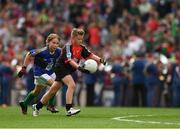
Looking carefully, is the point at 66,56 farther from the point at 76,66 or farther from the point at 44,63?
the point at 44,63

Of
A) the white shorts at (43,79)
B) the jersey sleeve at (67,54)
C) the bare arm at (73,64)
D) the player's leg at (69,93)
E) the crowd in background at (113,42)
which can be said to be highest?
the crowd in background at (113,42)

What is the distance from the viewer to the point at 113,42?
34094 millimetres

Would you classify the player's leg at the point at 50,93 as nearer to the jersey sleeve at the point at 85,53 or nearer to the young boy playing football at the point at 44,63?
the young boy playing football at the point at 44,63

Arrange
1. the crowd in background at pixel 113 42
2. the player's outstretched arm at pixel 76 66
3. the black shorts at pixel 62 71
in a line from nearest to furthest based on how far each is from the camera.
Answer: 1. the player's outstretched arm at pixel 76 66
2. the black shorts at pixel 62 71
3. the crowd in background at pixel 113 42

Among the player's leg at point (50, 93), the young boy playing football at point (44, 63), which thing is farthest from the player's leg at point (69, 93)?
the young boy playing football at point (44, 63)

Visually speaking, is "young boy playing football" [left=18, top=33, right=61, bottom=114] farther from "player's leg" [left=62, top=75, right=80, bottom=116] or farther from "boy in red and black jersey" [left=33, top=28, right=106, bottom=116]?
"player's leg" [left=62, top=75, right=80, bottom=116]

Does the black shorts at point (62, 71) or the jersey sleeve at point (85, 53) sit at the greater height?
the jersey sleeve at point (85, 53)

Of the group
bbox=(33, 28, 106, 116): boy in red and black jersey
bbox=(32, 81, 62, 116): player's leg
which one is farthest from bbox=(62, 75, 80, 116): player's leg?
bbox=(32, 81, 62, 116): player's leg

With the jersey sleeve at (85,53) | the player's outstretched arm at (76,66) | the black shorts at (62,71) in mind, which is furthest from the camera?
the jersey sleeve at (85,53)

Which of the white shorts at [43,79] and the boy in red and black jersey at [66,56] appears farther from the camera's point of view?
the white shorts at [43,79]

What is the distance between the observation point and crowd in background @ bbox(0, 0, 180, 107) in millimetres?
30516

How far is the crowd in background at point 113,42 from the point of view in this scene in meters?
30.5

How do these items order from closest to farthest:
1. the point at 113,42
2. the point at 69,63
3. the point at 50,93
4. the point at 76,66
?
the point at 76,66 → the point at 69,63 → the point at 50,93 → the point at 113,42

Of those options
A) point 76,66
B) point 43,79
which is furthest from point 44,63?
point 76,66
